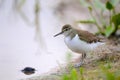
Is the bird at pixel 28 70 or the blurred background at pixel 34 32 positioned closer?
the bird at pixel 28 70

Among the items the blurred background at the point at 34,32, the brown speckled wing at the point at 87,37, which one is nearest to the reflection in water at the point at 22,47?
the blurred background at the point at 34,32

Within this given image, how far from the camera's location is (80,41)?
8.70 metres

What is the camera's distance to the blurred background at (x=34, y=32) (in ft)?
32.0

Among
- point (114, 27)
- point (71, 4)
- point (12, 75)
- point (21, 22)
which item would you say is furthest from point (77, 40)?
point (71, 4)

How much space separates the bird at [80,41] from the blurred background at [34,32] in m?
0.77

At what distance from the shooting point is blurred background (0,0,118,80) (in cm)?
977

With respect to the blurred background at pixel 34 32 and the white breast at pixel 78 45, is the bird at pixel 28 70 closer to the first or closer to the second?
the blurred background at pixel 34 32

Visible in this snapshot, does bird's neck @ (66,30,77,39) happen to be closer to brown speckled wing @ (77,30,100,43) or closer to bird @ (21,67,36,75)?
brown speckled wing @ (77,30,100,43)

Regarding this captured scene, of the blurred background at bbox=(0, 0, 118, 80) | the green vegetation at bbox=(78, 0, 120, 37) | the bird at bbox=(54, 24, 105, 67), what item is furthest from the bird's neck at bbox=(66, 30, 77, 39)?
the green vegetation at bbox=(78, 0, 120, 37)

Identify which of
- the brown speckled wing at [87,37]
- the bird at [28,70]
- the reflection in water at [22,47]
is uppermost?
the reflection in water at [22,47]

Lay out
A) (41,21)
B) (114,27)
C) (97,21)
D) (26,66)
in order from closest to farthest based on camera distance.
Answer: (26,66) → (114,27) → (97,21) → (41,21)

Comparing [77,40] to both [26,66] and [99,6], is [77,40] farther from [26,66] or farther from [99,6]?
[99,6]

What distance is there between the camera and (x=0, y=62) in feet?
32.0

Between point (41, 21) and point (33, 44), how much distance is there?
67.5 inches
